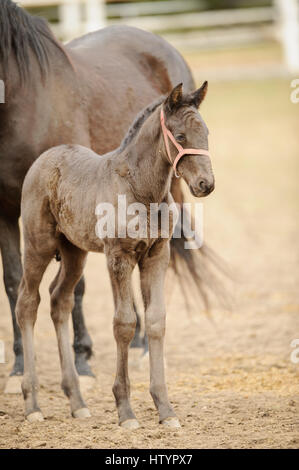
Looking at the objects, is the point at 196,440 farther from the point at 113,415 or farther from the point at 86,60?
the point at 86,60

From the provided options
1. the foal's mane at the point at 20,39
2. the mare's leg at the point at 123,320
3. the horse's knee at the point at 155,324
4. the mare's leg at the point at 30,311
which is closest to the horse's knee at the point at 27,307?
the mare's leg at the point at 30,311

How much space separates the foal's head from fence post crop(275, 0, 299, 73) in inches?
547

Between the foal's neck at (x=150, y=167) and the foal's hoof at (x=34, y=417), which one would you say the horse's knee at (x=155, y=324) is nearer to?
the foal's neck at (x=150, y=167)

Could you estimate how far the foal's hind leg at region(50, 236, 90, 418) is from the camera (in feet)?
13.2

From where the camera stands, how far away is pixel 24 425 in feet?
12.6

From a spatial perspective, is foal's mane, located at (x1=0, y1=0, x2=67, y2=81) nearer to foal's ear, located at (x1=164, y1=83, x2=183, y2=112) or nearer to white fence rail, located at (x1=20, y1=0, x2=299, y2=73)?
foal's ear, located at (x1=164, y1=83, x2=183, y2=112)

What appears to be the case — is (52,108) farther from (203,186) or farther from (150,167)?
(203,186)

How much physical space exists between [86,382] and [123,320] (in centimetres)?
124

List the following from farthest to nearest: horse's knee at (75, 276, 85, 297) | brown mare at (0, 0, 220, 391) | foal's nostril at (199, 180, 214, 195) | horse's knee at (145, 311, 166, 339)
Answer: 1. horse's knee at (75, 276, 85, 297)
2. brown mare at (0, 0, 220, 391)
3. horse's knee at (145, 311, 166, 339)
4. foal's nostril at (199, 180, 214, 195)

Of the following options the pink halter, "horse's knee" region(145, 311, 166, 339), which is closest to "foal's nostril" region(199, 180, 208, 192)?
the pink halter

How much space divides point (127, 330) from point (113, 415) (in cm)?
64

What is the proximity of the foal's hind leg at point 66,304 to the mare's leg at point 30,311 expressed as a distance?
12 centimetres

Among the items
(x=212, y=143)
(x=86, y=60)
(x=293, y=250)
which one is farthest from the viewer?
(x=212, y=143)

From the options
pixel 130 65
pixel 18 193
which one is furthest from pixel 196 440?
pixel 130 65
